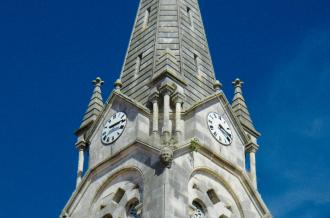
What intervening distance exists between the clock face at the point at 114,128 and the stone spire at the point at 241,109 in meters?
6.61

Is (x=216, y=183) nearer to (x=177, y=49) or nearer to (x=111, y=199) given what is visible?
(x=111, y=199)

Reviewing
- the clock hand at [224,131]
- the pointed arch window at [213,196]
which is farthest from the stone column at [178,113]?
the pointed arch window at [213,196]

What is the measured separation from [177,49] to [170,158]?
29.6 ft

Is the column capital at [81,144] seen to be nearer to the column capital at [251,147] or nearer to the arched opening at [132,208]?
the arched opening at [132,208]

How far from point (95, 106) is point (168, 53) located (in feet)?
17.1

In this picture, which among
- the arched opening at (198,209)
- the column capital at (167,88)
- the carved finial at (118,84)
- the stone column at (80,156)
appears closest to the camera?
the arched opening at (198,209)

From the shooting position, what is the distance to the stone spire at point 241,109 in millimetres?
54125

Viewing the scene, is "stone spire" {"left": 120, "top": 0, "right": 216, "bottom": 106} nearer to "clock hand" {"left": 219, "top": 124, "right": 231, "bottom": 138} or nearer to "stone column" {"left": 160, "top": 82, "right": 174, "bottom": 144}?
"stone column" {"left": 160, "top": 82, "right": 174, "bottom": 144}

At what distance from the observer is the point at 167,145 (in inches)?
1848

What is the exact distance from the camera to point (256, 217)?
49.5 m

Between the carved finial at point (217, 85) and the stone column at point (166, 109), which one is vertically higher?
the carved finial at point (217, 85)

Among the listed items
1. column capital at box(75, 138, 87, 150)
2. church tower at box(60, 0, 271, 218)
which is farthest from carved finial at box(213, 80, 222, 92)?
column capital at box(75, 138, 87, 150)

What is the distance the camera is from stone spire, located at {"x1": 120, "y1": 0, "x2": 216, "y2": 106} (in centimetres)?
5141

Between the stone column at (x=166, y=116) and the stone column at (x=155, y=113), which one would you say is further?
the stone column at (x=155, y=113)
